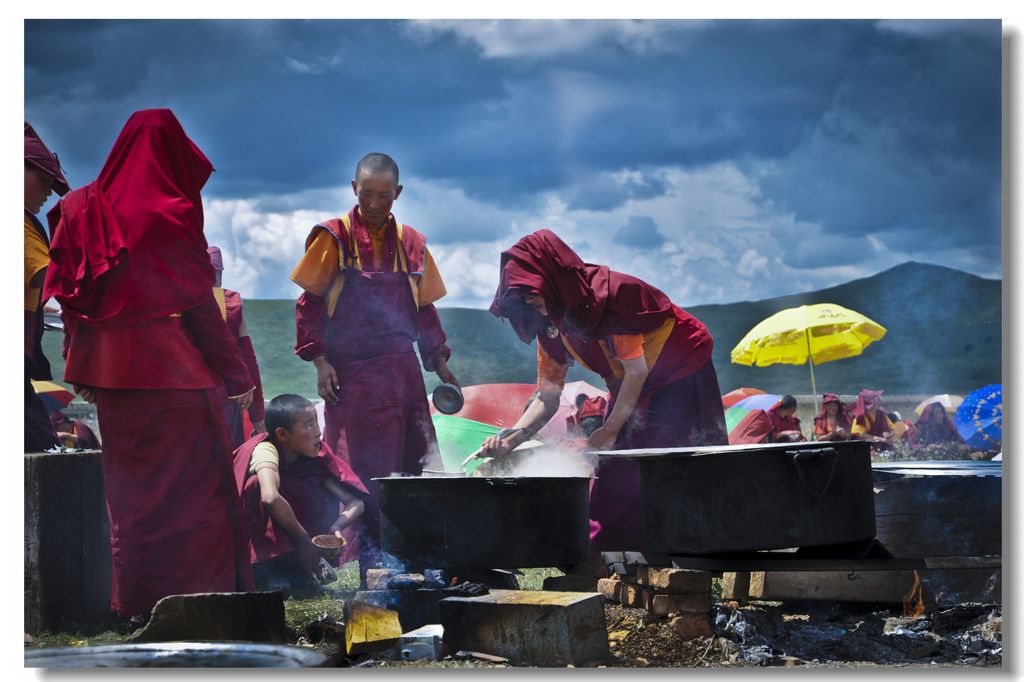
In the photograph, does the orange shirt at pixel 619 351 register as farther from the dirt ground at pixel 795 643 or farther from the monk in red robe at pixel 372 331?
the dirt ground at pixel 795 643

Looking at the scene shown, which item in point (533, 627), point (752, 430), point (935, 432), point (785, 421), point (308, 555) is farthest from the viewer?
point (752, 430)

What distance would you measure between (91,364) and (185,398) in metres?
0.38

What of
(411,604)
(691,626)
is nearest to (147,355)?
(411,604)

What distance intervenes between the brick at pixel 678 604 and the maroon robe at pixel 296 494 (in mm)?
1362

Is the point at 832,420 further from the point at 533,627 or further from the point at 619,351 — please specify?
the point at 533,627

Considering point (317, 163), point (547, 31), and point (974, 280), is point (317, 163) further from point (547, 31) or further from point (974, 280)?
point (974, 280)

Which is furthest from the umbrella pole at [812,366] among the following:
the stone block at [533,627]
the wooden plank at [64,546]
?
the wooden plank at [64,546]

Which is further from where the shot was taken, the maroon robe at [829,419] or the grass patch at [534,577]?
the maroon robe at [829,419]

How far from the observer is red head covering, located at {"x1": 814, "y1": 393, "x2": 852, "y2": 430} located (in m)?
5.17

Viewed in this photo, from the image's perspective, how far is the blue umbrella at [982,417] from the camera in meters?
4.74

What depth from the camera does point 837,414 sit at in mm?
5270

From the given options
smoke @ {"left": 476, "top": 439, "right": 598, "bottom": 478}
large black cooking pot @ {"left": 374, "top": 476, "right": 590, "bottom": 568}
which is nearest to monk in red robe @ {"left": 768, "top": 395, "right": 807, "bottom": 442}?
smoke @ {"left": 476, "top": 439, "right": 598, "bottom": 478}

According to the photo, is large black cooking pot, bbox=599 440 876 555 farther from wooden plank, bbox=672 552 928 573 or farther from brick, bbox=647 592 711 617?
brick, bbox=647 592 711 617

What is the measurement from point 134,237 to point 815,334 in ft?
9.25
